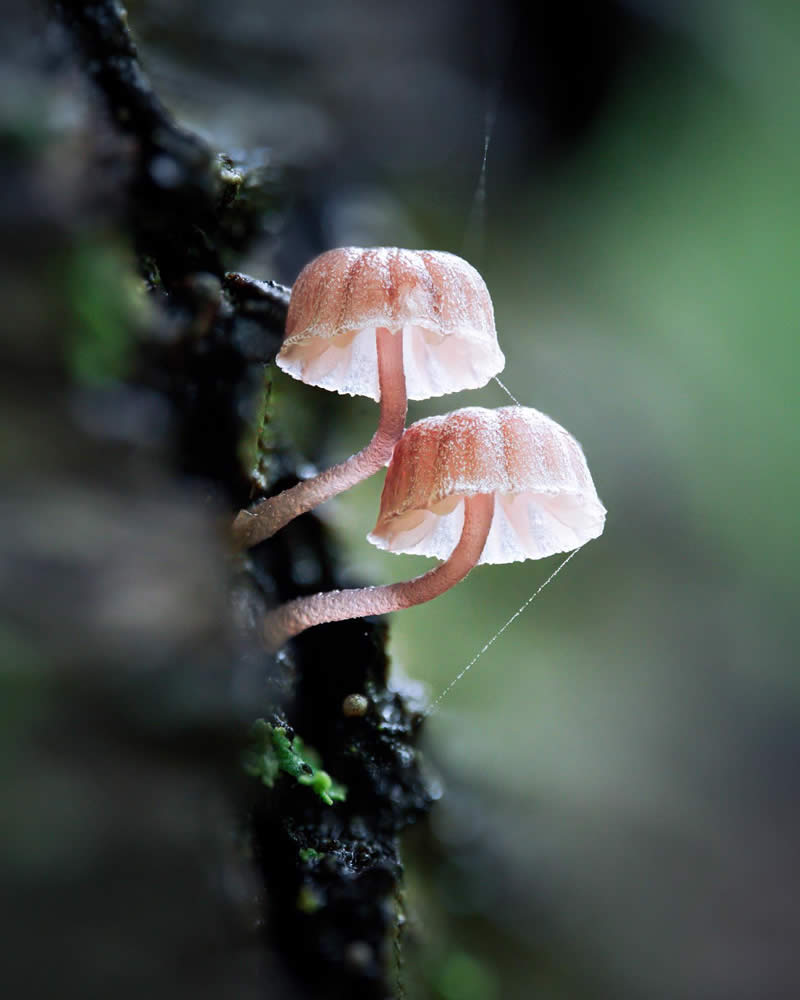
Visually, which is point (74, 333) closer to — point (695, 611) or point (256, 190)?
point (256, 190)

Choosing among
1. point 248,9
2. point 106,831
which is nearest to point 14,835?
point 106,831

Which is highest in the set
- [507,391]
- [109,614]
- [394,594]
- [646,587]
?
[109,614]

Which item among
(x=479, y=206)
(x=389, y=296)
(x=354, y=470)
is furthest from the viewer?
(x=479, y=206)

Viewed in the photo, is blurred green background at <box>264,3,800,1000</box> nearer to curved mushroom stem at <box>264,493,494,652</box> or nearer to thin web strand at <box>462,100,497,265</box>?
thin web strand at <box>462,100,497,265</box>

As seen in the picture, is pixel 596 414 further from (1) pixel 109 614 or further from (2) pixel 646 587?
(1) pixel 109 614

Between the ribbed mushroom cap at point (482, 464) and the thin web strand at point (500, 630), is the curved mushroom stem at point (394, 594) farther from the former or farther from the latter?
the thin web strand at point (500, 630)

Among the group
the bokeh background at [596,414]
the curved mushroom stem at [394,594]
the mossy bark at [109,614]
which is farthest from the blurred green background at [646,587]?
the mossy bark at [109,614]

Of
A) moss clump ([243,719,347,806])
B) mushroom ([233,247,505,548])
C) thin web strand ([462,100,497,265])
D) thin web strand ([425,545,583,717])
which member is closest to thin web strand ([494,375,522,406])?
mushroom ([233,247,505,548])

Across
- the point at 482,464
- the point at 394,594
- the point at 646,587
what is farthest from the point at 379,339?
the point at 646,587
